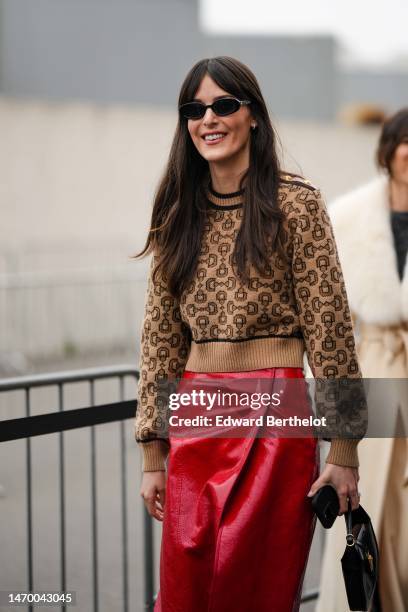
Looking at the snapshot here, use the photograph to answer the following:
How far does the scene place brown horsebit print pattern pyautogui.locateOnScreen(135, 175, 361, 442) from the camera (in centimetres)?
243

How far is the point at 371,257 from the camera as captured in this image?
388cm

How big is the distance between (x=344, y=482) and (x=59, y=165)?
12.3 meters

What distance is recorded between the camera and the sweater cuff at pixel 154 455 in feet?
8.81

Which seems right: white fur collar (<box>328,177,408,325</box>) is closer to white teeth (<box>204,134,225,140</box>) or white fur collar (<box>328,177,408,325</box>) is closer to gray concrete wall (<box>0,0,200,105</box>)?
white teeth (<box>204,134,225,140</box>)

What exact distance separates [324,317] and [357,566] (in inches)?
27.5

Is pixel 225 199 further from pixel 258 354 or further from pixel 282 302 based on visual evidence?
pixel 258 354

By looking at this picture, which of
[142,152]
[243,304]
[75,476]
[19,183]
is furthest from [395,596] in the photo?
[142,152]

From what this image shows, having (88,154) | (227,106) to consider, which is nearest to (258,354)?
(227,106)

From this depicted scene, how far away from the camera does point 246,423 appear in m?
2.41

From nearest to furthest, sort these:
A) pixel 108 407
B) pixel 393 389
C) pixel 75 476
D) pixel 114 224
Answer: pixel 108 407
pixel 393 389
pixel 75 476
pixel 114 224

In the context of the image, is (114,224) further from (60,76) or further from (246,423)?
(246,423)

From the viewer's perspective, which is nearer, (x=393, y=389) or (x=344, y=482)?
(x=344, y=482)

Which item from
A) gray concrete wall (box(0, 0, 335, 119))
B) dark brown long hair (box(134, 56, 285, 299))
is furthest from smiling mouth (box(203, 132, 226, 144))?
gray concrete wall (box(0, 0, 335, 119))

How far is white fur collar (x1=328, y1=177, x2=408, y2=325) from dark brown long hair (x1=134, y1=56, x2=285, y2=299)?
134cm
